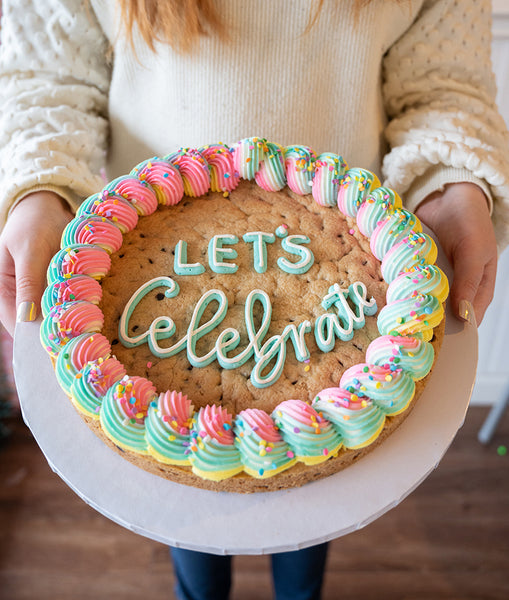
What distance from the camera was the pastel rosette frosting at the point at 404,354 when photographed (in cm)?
95

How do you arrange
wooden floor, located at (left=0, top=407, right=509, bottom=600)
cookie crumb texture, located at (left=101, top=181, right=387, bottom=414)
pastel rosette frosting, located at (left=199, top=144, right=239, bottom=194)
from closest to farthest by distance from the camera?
cookie crumb texture, located at (left=101, top=181, right=387, bottom=414)
pastel rosette frosting, located at (left=199, top=144, right=239, bottom=194)
wooden floor, located at (left=0, top=407, right=509, bottom=600)

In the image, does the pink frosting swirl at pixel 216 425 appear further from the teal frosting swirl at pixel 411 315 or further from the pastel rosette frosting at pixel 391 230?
the pastel rosette frosting at pixel 391 230

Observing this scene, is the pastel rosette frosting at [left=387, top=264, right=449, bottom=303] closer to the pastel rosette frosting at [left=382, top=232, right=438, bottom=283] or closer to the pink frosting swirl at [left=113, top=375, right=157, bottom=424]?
the pastel rosette frosting at [left=382, top=232, right=438, bottom=283]

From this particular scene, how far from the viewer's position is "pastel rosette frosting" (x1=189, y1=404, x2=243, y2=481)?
2.86 ft

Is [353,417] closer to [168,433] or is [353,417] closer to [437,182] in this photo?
[168,433]

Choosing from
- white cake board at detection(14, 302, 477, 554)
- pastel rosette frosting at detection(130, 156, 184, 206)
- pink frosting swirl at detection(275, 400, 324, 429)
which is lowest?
white cake board at detection(14, 302, 477, 554)

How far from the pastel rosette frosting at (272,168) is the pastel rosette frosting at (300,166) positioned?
0.6 inches

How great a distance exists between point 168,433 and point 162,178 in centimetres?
54

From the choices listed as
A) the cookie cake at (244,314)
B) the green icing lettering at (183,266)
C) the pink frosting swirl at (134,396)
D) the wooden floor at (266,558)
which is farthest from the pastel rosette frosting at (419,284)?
the wooden floor at (266,558)

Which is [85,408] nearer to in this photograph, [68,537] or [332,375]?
[332,375]

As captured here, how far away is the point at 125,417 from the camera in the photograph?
2.92ft

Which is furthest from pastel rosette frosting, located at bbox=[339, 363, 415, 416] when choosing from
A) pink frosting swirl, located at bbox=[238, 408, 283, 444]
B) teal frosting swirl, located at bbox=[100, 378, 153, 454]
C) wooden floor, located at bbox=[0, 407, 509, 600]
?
wooden floor, located at bbox=[0, 407, 509, 600]

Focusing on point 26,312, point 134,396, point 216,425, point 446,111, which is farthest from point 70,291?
point 446,111

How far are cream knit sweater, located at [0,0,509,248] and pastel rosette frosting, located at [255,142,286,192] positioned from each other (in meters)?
0.11
